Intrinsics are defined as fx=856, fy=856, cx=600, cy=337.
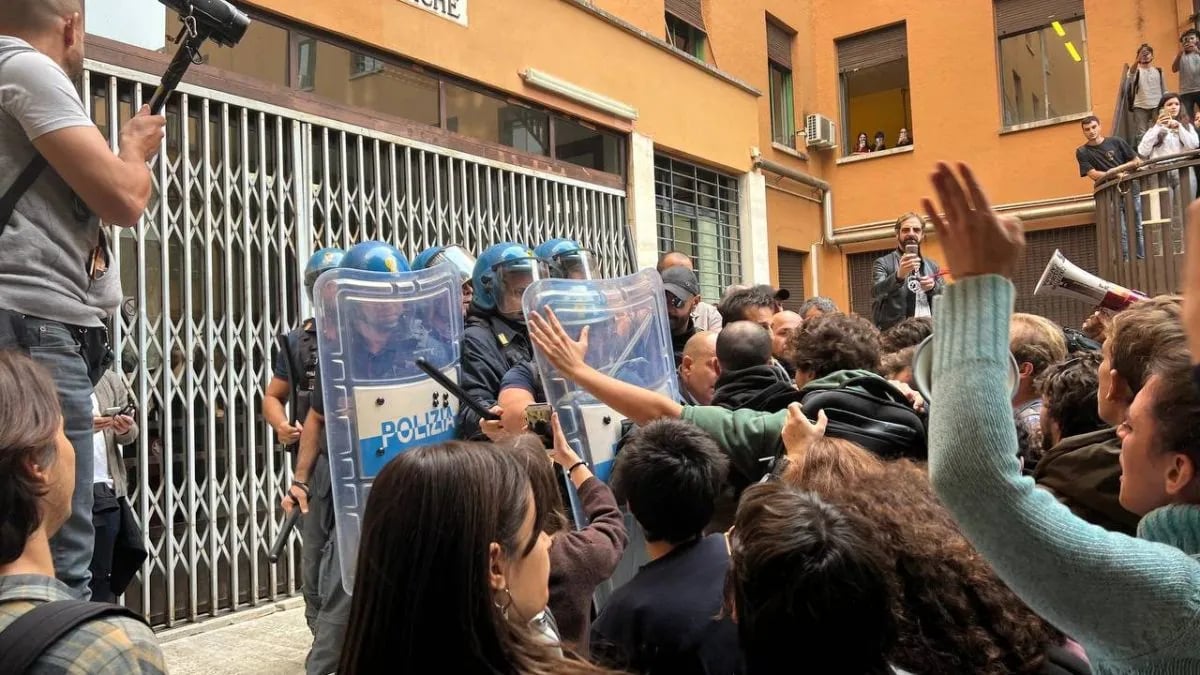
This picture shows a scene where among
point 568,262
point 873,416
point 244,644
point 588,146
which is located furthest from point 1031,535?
point 588,146

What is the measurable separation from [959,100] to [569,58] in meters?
7.08

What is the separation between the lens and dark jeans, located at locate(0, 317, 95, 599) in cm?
180

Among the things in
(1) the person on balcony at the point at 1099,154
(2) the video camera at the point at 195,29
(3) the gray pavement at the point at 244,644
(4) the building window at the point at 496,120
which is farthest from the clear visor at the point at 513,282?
(1) the person on balcony at the point at 1099,154

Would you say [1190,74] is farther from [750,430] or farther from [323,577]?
→ [323,577]

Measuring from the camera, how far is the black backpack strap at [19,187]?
1855 mm

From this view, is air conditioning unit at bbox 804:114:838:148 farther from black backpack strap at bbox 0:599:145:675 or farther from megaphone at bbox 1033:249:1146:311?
black backpack strap at bbox 0:599:145:675

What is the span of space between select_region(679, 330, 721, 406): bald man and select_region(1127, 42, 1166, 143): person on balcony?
929cm

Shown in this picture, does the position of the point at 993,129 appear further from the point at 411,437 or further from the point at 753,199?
the point at 411,437

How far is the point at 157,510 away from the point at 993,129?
1159 centimetres

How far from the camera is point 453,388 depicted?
2.85m

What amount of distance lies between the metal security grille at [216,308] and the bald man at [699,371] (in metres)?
2.65

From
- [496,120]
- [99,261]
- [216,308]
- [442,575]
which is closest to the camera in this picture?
[442,575]

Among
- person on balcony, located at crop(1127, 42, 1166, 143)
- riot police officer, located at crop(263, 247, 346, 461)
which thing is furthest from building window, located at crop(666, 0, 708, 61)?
riot police officer, located at crop(263, 247, 346, 461)

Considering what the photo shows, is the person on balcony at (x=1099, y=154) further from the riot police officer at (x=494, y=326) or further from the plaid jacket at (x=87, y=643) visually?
the plaid jacket at (x=87, y=643)
